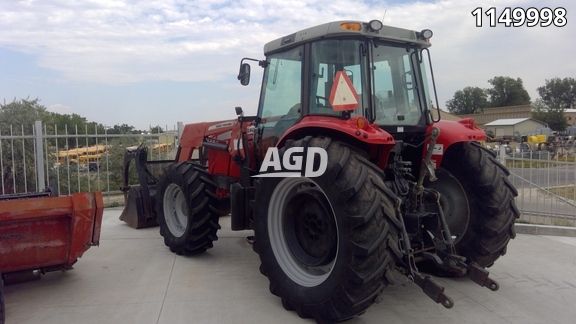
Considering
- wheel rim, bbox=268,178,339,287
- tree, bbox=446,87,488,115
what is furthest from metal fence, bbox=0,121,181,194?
tree, bbox=446,87,488,115

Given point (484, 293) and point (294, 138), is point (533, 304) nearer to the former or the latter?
point (484, 293)

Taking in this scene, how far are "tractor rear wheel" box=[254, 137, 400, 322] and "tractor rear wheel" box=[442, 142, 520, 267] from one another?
138cm

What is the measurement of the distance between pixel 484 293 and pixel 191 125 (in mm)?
4442

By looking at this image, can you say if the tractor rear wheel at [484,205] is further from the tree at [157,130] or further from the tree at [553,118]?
the tree at [553,118]

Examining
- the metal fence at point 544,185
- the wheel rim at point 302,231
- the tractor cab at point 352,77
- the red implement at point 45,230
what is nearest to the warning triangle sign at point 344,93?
the tractor cab at point 352,77

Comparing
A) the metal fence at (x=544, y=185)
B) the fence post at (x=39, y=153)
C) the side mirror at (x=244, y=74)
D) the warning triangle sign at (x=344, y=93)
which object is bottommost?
the metal fence at (x=544, y=185)

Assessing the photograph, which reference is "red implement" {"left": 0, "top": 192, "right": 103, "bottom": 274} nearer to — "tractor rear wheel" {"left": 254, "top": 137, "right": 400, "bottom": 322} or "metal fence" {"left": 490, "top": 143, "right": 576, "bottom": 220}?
"tractor rear wheel" {"left": 254, "top": 137, "right": 400, "bottom": 322}

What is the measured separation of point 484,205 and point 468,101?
281 ft

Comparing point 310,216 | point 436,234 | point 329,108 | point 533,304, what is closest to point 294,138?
point 329,108

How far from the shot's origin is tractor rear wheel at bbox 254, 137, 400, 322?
3.46 m

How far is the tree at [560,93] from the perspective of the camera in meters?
79.5

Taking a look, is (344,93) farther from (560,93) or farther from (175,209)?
(560,93)

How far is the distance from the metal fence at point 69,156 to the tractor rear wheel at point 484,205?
21.3ft

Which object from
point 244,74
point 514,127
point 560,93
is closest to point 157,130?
point 244,74
